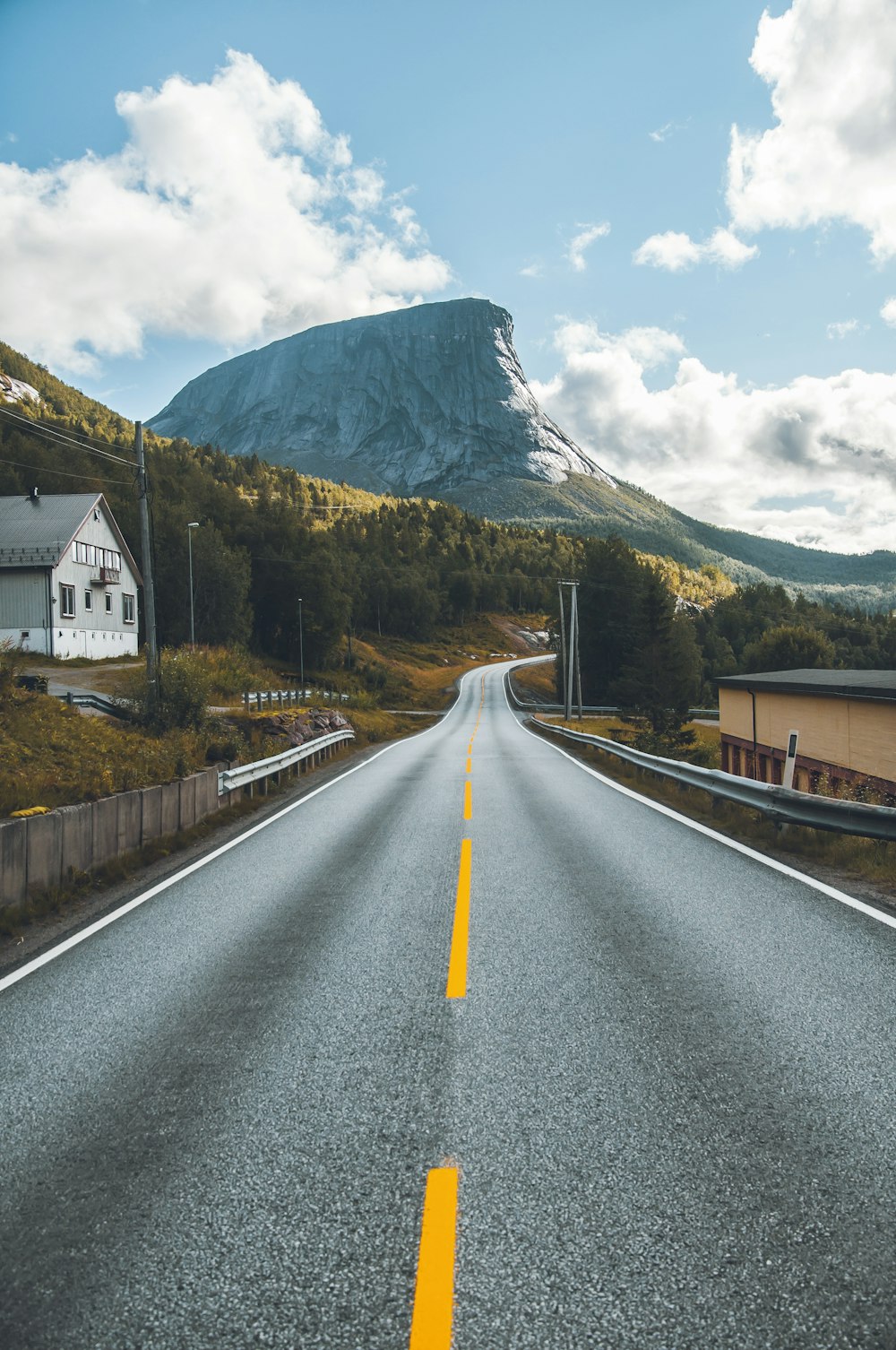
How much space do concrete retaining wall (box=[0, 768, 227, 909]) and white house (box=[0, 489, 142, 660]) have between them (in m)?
31.9

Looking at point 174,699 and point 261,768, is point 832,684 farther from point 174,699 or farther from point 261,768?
point 174,699

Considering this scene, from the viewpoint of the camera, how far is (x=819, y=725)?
59.8ft

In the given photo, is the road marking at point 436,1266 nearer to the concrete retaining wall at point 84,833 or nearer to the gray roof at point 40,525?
the concrete retaining wall at point 84,833

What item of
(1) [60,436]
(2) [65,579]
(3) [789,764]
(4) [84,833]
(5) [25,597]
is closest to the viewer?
(4) [84,833]

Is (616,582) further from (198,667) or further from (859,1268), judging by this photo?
(859,1268)

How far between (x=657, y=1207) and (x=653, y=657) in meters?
49.0

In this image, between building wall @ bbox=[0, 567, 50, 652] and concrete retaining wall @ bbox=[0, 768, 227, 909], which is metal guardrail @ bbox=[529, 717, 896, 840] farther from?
building wall @ bbox=[0, 567, 50, 652]

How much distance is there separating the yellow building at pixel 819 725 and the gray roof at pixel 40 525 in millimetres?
35022

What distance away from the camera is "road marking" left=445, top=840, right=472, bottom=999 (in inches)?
196

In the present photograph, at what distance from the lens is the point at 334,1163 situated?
3109mm

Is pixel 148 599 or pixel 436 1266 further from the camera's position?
pixel 148 599

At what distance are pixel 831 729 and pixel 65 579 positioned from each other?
38.7 metres

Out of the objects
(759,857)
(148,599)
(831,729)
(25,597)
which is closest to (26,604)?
(25,597)

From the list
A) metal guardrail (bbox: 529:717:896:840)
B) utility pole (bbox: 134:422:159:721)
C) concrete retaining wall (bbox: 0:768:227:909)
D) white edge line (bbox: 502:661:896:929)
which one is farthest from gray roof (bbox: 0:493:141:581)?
metal guardrail (bbox: 529:717:896:840)
